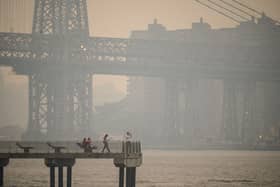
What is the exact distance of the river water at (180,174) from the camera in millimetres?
124125

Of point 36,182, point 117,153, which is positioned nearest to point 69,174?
point 117,153

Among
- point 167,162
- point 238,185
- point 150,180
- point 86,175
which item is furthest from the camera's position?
point 167,162

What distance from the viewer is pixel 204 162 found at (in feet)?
572

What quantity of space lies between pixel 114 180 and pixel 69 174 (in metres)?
32.7

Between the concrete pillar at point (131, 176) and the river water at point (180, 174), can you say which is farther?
the river water at point (180, 174)

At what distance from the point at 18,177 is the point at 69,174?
34133 millimetres

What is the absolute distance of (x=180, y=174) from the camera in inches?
5571

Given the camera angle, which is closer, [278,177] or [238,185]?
[238,185]

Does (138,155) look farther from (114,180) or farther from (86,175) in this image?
(86,175)

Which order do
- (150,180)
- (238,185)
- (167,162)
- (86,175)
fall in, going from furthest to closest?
1. (167,162)
2. (86,175)
3. (150,180)
4. (238,185)

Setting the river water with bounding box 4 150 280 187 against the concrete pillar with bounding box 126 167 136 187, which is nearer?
the concrete pillar with bounding box 126 167 136 187

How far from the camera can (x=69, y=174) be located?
96.9m

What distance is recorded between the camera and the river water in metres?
124

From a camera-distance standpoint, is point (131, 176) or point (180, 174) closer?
point (131, 176)
